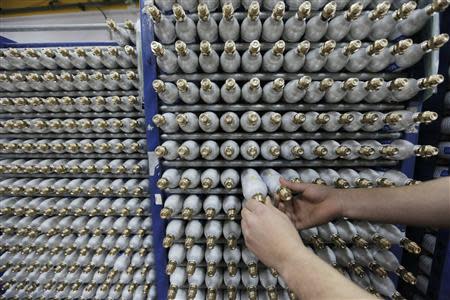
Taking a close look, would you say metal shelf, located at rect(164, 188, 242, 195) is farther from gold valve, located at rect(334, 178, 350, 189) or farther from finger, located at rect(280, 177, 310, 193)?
gold valve, located at rect(334, 178, 350, 189)

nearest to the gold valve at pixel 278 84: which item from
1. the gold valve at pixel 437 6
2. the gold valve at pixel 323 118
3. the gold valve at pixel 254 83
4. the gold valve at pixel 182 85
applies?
the gold valve at pixel 254 83

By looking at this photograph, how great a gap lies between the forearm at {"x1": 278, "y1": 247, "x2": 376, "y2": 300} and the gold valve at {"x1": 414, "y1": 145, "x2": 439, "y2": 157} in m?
0.53

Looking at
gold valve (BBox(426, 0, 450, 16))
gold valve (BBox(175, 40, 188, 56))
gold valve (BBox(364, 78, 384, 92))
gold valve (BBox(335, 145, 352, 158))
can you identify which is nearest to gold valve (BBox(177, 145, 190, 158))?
gold valve (BBox(175, 40, 188, 56))

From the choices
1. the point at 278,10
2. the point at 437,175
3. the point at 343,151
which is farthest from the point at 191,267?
the point at 437,175

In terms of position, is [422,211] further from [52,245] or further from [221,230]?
[52,245]

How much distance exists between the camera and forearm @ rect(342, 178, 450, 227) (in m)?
0.67

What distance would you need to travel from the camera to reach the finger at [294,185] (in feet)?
2.34

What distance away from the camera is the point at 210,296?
81 cm

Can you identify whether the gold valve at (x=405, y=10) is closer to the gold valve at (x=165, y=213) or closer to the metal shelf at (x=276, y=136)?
the metal shelf at (x=276, y=136)

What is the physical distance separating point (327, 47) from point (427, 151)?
463 mm

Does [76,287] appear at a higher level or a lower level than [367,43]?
lower

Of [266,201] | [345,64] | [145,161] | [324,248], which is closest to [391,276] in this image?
[324,248]

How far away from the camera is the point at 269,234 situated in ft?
1.85

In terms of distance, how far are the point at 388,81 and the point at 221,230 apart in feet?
2.58
